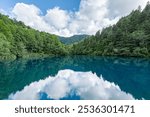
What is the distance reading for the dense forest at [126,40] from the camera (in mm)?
54562

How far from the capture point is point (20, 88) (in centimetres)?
1523

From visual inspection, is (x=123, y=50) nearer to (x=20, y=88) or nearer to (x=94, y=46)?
(x=94, y=46)

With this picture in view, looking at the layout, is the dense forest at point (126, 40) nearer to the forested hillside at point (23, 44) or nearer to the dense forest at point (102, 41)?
the dense forest at point (102, 41)

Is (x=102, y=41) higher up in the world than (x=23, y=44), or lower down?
higher up

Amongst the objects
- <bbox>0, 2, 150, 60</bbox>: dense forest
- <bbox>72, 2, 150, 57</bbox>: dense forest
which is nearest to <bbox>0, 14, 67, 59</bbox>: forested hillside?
<bbox>0, 2, 150, 60</bbox>: dense forest

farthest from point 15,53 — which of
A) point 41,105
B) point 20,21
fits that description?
point 20,21

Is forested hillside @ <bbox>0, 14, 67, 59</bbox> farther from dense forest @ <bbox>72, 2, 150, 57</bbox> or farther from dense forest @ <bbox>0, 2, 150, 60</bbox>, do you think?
dense forest @ <bbox>72, 2, 150, 57</bbox>

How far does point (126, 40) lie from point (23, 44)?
77.2ft

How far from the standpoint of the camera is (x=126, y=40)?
57.8 m

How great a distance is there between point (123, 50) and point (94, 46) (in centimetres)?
1592

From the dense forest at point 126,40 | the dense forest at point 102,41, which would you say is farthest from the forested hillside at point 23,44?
the dense forest at point 126,40

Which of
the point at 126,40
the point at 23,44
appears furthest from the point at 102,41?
the point at 23,44

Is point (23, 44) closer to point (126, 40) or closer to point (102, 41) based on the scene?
point (126, 40)

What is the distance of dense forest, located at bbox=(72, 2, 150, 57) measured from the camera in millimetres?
54562
